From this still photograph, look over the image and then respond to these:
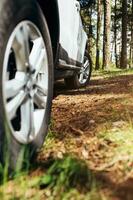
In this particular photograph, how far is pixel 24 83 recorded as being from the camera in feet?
10.5

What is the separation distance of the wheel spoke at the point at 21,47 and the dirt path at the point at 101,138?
2.26ft

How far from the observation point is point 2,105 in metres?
2.82

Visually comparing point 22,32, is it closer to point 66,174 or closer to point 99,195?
point 66,174

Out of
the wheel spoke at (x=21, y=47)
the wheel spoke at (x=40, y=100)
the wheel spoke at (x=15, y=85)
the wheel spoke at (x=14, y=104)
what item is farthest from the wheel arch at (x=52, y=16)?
the wheel spoke at (x=14, y=104)

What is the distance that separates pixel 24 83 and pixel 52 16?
0.98 m

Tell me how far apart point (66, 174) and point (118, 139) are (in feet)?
3.30

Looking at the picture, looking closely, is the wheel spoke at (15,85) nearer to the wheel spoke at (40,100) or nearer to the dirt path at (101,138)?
the wheel spoke at (40,100)

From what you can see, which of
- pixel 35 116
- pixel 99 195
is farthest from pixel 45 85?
pixel 99 195

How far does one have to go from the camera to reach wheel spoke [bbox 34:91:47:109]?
3.42 metres

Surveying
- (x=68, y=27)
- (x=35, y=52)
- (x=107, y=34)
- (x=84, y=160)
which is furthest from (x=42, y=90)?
(x=107, y=34)

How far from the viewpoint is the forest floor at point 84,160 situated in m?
2.43

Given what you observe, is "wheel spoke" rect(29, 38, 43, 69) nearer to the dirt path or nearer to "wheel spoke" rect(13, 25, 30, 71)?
"wheel spoke" rect(13, 25, 30, 71)

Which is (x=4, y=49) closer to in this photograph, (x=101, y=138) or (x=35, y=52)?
(x=35, y=52)

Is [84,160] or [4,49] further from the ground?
[4,49]
